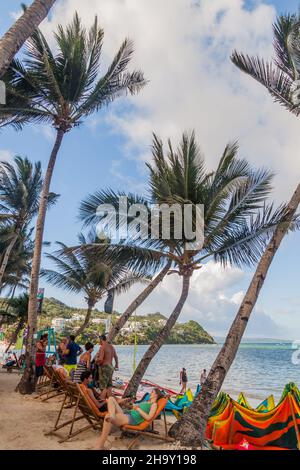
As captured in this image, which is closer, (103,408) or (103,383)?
(103,408)

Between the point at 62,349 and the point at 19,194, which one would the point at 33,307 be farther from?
the point at 19,194

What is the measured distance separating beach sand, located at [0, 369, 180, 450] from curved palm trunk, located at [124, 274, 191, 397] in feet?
4.42

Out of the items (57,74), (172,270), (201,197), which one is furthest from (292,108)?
(57,74)

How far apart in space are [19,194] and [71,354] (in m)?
10.5

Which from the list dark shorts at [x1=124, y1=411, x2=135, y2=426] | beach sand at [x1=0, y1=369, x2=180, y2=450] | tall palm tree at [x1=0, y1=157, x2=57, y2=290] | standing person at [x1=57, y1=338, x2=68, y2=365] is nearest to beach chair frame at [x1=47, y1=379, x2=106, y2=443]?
beach sand at [x1=0, y1=369, x2=180, y2=450]

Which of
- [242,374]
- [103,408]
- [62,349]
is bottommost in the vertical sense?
[242,374]

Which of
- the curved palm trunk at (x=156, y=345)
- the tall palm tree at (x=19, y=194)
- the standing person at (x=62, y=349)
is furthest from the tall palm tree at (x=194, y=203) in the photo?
the tall palm tree at (x=19, y=194)

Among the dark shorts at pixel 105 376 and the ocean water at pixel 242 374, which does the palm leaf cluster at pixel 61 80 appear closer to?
the dark shorts at pixel 105 376

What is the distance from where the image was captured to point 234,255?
920 centimetres

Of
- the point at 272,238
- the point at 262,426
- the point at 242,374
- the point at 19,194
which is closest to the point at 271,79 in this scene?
the point at 272,238

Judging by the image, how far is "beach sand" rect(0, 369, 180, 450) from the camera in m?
5.49

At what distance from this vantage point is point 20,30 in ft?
20.3

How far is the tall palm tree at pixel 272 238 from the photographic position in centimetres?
589

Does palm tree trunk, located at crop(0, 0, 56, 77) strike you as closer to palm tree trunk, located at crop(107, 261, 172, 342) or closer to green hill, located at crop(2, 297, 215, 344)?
palm tree trunk, located at crop(107, 261, 172, 342)
